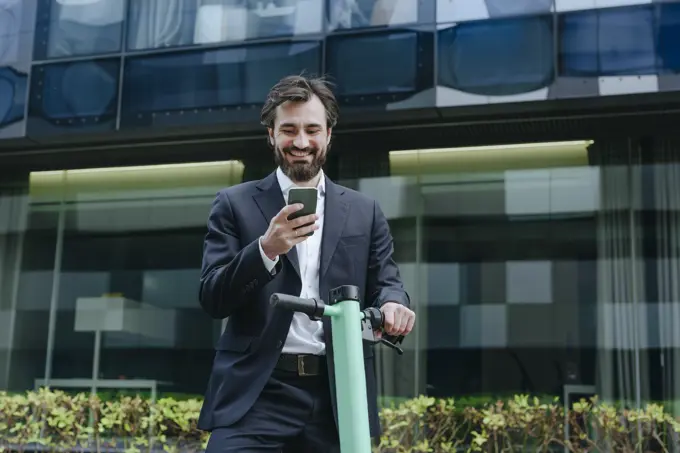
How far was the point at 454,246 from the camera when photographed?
25.8ft

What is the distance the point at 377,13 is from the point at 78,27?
2.99 metres

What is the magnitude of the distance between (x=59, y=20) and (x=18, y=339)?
129 inches

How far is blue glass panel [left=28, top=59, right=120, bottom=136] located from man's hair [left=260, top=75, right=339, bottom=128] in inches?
237

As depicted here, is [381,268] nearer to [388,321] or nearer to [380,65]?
[388,321]

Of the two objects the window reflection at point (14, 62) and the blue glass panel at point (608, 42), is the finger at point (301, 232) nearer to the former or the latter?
the blue glass panel at point (608, 42)

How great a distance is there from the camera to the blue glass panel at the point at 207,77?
25.3ft

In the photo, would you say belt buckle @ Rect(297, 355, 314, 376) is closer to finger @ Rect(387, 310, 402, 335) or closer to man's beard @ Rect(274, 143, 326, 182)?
finger @ Rect(387, 310, 402, 335)

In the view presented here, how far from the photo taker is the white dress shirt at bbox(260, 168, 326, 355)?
7.58ft

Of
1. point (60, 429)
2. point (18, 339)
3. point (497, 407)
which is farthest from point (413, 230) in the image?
point (18, 339)

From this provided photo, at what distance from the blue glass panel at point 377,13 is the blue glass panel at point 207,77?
32 cm

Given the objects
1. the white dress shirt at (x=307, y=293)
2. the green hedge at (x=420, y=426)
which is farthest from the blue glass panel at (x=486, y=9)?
the white dress shirt at (x=307, y=293)

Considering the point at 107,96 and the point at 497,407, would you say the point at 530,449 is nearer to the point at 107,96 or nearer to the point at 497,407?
the point at 497,407

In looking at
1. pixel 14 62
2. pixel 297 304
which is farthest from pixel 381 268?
pixel 14 62

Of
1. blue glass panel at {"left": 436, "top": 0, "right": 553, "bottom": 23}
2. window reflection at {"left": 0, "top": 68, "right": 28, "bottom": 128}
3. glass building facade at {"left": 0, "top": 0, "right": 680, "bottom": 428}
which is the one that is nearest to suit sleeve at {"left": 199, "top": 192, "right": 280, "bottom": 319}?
glass building facade at {"left": 0, "top": 0, "right": 680, "bottom": 428}
